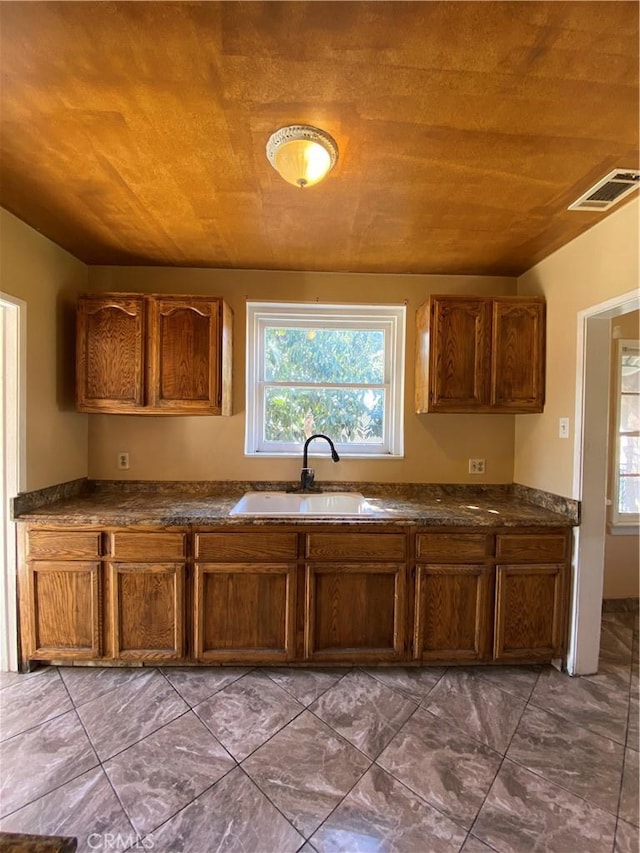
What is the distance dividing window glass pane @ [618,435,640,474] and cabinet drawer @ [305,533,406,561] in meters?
2.13

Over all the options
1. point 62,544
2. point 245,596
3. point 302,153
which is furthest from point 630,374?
point 62,544

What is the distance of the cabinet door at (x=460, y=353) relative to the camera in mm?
2264

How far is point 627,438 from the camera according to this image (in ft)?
9.20

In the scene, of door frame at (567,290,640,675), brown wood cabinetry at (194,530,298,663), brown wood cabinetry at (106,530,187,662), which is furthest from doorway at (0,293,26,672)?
door frame at (567,290,640,675)

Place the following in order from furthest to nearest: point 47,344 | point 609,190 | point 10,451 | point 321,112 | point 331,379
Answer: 1. point 331,379
2. point 47,344
3. point 10,451
4. point 609,190
5. point 321,112

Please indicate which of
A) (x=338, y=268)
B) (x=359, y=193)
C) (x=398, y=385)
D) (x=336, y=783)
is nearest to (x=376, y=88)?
(x=359, y=193)

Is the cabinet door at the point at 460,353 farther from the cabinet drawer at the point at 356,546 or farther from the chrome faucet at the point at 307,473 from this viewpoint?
the cabinet drawer at the point at 356,546

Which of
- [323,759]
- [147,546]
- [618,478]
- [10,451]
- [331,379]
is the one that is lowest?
[323,759]

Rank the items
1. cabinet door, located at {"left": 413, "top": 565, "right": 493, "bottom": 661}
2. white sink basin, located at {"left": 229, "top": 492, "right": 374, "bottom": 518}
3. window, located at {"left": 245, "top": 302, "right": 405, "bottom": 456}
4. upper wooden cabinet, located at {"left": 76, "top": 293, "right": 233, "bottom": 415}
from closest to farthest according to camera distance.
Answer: cabinet door, located at {"left": 413, "top": 565, "right": 493, "bottom": 661} < upper wooden cabinet, located at {"left": 76, "top": 293, "right": 233, "bottom": 415} < white sink basin, located at {"left": 229, "top": 492, "right": 374, "bottom": 518} < window, located at {"left": 245, "top": 302, "right": 405, "bottom": 456}

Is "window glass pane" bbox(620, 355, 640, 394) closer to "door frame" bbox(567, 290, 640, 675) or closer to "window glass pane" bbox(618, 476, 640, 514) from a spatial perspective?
"window glass pane" bbox(618, 476, 640, 514)

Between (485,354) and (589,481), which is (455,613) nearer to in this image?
(589,481)

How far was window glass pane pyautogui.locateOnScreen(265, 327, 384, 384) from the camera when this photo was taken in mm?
2664

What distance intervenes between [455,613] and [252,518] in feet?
4.17

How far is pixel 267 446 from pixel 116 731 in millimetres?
1692
